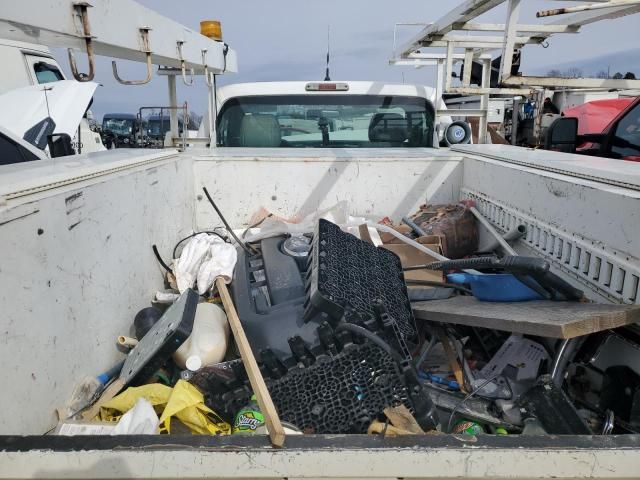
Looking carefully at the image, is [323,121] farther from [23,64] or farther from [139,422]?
[23,64]

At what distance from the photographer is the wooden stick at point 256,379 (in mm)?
1021

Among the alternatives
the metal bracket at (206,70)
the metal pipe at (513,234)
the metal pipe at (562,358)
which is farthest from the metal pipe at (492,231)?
the metal bracket at (206,70)

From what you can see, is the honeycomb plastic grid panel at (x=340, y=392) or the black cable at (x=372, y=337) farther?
the black cable at (x=372, y=337)

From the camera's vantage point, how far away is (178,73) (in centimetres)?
375

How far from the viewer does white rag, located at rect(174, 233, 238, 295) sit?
2.37 metres

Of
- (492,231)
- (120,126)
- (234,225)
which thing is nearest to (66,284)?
(234,225)

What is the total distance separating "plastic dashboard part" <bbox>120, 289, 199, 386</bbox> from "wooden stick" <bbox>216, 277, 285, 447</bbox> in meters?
0.17

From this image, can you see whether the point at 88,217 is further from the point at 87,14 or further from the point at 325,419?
the point at 325,419

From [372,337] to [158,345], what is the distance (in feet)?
2.48

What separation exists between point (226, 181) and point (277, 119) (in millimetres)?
999

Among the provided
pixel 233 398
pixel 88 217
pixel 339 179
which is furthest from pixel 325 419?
pixel 339 179

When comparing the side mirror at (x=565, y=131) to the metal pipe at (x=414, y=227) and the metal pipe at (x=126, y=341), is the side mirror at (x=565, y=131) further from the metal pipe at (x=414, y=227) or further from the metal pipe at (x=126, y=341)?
the metal pipe at (x=126, y=341)

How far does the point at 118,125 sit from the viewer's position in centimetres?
1689

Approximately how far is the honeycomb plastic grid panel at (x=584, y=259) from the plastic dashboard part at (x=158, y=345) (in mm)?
1510
